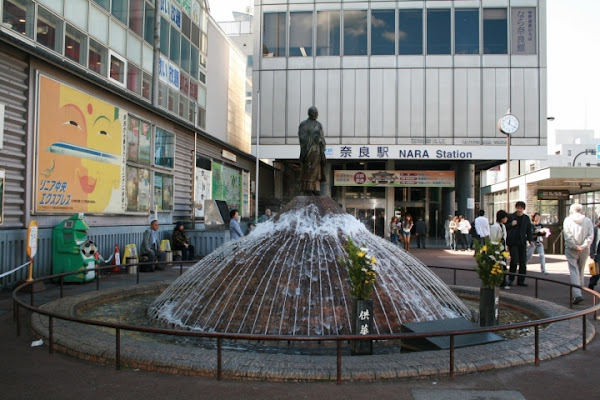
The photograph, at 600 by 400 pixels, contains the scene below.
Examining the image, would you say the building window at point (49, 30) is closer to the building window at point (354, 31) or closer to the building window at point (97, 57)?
the building window at point (97, 57)

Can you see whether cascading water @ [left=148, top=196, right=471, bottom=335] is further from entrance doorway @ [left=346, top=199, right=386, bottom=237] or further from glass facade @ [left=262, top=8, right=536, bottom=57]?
entrance doorway @ [left=346, top=199, right=386, bottom=237]

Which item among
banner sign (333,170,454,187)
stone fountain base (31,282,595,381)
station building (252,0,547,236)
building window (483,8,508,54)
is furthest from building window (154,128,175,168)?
building window (483,8,508,54)

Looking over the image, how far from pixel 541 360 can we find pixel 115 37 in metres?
17.0

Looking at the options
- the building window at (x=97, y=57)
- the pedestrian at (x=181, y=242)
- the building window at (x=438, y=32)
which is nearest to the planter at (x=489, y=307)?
the pedestrian at (x=181, y=242)

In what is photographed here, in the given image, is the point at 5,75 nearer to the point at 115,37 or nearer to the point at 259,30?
the point at 115,37

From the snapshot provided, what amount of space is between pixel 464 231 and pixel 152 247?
48.9 feet

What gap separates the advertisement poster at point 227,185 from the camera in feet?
77.1

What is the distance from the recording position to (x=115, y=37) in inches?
680

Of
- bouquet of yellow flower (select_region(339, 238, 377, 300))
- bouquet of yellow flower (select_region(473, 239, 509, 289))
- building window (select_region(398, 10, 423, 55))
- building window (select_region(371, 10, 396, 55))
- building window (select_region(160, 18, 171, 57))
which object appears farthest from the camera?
building window (select_region(371, 10, 396, 55))

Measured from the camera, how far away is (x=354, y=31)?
29984mm

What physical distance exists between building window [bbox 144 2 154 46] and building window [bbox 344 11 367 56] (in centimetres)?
1326

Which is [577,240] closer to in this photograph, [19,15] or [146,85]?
[19,15]

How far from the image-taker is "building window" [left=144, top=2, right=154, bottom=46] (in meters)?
19.7

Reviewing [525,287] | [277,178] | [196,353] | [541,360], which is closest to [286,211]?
[196,353]
